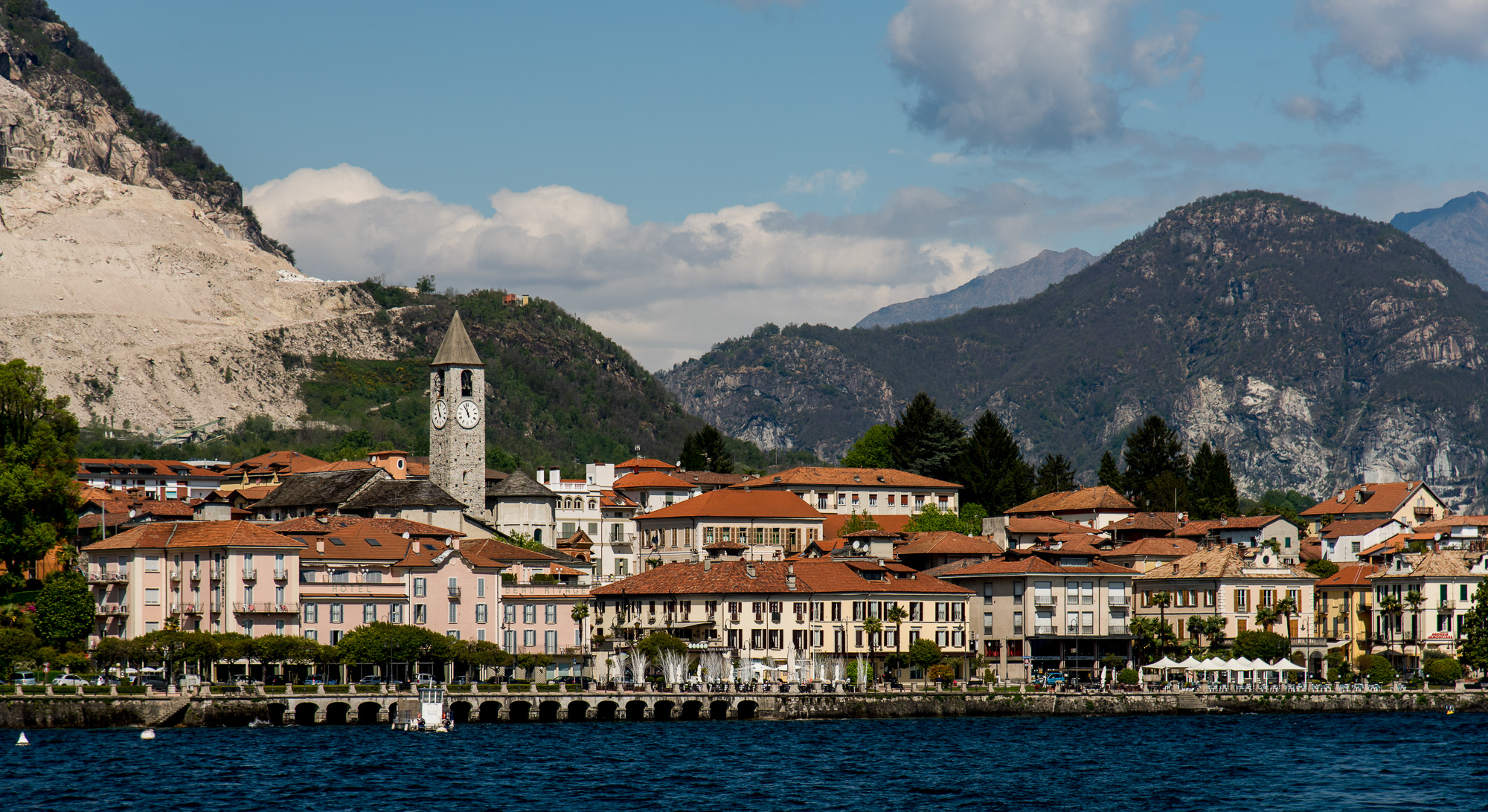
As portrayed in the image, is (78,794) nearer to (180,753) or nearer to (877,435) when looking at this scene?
(180,753)

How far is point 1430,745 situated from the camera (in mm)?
88000

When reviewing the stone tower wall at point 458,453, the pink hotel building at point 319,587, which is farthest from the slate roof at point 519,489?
the pink hotel building at point 319,587

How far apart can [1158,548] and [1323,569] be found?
12141 millimetres

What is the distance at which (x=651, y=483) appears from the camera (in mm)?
153375

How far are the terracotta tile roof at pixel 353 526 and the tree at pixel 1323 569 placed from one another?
60.3 m

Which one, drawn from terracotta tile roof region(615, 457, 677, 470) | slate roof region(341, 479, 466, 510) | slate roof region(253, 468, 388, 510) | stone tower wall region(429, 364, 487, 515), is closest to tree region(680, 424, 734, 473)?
terracotta tile roof region(615, 457, 677, 470)

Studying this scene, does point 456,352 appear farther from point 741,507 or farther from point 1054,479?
point 1054,479

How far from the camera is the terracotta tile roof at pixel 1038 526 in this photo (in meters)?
134

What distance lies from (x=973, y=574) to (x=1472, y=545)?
39201 millimetres

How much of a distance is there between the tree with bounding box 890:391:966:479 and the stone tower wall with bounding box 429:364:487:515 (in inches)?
1678

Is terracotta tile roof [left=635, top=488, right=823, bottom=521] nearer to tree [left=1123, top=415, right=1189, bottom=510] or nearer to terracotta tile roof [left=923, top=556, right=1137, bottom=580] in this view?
terracotta tile roof [left=923, top=556, right=1137, bottom=580]

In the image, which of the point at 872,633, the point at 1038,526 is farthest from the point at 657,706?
the point at 1038,526

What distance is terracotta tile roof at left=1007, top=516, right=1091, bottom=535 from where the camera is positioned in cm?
13362

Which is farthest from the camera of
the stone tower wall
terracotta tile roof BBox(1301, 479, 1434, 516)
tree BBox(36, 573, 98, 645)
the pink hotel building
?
terracotta tile roof BBox(1301, 479, 1434, 516)
